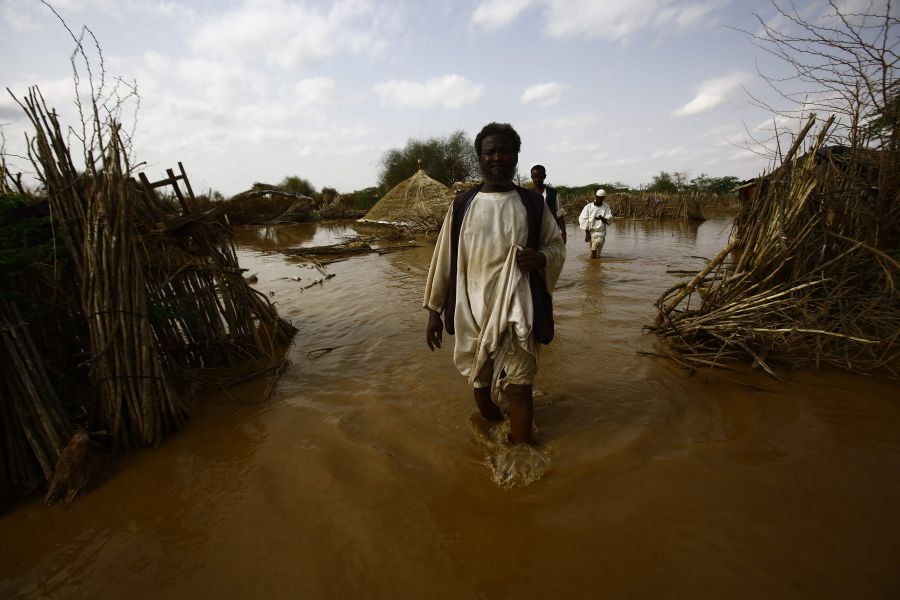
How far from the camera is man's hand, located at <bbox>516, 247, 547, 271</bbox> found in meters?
1.95

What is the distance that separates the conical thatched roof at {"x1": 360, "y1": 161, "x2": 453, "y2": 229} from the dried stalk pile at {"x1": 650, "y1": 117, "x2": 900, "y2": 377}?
12.6 m

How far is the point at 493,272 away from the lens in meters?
2.09

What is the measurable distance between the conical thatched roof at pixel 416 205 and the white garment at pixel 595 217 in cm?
740

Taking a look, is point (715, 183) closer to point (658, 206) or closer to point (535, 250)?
point (658, 206)

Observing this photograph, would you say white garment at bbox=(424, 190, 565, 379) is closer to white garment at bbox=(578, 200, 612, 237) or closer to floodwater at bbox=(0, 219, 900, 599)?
floodwater at bbox=(0, 219, 900, 599)

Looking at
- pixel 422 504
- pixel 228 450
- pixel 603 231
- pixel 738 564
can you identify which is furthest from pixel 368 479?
pixel 603 231

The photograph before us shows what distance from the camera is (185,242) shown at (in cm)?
323

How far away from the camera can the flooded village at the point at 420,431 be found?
1613 mm

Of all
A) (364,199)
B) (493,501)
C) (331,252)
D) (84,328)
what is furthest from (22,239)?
(364,199)

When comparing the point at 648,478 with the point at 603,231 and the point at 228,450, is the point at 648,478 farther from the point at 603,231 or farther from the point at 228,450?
the point at 603,231

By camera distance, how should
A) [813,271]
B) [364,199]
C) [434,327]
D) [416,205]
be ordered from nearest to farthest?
[434,327]
[813,271]
[416,205]
[364,199]

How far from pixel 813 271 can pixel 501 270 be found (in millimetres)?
2600

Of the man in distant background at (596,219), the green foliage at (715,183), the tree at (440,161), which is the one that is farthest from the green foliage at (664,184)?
the man in distant background at (596,219)

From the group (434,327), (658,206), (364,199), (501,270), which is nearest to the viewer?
(501,270)
